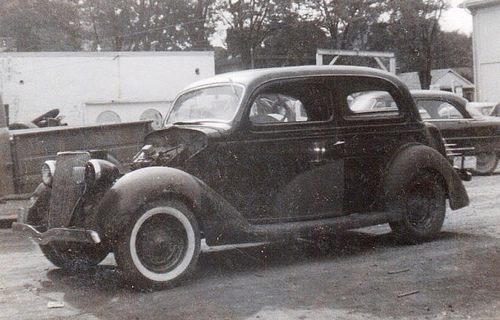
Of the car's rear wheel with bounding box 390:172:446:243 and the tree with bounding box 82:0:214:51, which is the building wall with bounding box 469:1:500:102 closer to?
the car's rear wheel with bounding box 390:172:446:243

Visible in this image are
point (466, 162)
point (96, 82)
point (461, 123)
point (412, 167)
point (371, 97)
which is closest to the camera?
point (412, 167)

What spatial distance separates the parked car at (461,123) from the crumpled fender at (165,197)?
280 inches

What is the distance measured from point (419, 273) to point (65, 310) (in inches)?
108

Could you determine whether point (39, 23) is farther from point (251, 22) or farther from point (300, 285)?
point (300, 285)

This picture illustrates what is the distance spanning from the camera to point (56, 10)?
42062 mm

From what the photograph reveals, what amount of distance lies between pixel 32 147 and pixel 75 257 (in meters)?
3.73

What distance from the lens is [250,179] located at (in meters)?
5.97

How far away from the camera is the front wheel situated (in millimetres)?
5152

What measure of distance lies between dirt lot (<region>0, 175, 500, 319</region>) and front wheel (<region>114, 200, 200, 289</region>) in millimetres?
131

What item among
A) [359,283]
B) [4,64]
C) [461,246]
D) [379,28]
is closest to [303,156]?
[359,283]

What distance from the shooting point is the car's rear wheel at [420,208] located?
21.8 feet

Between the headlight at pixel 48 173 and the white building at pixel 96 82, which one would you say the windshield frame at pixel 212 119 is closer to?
the headlight at pixel 48 173

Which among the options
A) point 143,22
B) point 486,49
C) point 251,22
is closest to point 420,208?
point 486,49

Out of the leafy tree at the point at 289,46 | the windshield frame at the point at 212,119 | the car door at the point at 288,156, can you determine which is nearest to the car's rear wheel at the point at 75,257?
the car door at the point at 288,156
